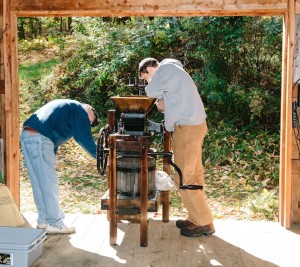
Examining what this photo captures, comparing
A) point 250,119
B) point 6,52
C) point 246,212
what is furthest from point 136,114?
point 250,119

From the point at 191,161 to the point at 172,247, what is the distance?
818 mm

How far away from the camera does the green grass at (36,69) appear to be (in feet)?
43.2

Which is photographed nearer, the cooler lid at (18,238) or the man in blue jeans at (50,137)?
the cooler lid at (18,238)

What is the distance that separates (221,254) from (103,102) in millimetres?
6799

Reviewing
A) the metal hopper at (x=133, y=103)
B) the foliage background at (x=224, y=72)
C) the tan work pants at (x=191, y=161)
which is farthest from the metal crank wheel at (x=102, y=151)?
the foliage background at (x=224, y=72)

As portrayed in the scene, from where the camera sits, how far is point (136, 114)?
15.6 ft

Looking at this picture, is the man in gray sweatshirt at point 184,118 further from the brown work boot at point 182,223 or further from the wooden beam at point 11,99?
the wooden beam at point 11,99

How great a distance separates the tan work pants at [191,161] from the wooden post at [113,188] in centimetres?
66

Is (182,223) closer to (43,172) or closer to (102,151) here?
(102,151)

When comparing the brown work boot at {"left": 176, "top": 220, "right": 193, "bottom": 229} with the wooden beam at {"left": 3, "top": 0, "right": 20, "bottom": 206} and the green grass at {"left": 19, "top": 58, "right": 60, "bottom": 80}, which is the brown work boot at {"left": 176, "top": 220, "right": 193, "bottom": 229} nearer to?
the wooden beam at {"left": 3, "top": 0, "right": 20, "bottom": 206}

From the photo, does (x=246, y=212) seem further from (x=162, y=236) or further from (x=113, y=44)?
(x=113, y=44)

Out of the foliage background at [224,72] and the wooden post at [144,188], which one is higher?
the foliage background at [224,72]

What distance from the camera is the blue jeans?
4.81 m

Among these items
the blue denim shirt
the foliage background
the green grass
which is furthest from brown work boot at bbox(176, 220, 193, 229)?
the green grass
